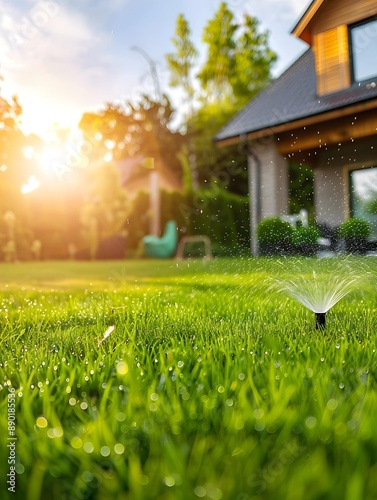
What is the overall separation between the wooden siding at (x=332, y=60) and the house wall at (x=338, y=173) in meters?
1.04

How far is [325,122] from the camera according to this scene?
797 centimetres

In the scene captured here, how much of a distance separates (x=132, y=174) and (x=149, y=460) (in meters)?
19.2

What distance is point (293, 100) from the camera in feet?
28.1

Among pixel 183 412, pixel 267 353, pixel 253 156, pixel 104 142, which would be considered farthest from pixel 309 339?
pixel 104 142

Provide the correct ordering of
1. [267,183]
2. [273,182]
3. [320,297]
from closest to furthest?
[320,297]
[273,182]
[267,183]

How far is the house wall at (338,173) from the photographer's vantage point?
28.8ft

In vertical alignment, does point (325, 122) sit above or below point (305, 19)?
below

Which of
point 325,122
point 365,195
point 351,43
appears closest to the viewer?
point 351,43

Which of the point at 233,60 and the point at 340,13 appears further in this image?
the point at 233,60

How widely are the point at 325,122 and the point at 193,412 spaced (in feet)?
24.1

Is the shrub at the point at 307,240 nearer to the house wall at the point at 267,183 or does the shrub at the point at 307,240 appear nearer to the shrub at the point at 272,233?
the shrub at the point at 272,233

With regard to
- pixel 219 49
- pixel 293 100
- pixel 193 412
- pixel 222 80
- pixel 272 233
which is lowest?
pixel 193 412

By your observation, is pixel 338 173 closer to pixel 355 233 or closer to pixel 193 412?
pixel 355 233

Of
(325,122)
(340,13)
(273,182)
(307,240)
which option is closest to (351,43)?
(340,13)
